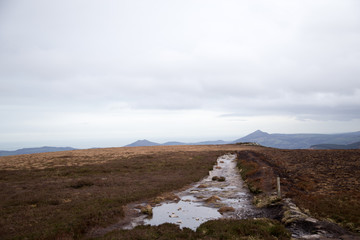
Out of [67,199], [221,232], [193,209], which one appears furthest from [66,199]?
[221,232]

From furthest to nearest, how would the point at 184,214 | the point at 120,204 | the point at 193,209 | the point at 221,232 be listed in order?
the point at 120,204 → the point at 193,209 → the point at 184,214 → the point at 221,232

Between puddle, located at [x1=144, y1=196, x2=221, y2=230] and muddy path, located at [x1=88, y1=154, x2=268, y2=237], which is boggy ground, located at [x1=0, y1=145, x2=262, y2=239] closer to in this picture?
muddy path, located at [x1=88, y1=154, x2=268, y2=237]

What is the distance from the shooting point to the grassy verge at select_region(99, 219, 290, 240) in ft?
41.1

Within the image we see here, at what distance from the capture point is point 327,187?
2406 centimetres

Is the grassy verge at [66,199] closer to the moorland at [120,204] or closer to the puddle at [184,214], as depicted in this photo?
the moorland at [120,204]

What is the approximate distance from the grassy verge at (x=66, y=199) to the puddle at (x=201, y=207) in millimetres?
3070

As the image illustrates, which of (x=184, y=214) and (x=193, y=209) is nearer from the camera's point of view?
(x=184, y=214)

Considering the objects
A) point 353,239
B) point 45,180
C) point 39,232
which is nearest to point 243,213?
point 353,239

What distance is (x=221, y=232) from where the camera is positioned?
13156mm

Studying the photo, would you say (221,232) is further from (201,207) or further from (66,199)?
(66,199)

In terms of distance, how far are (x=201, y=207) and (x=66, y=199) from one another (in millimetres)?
14422

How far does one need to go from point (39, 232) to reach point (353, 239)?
62.5ft

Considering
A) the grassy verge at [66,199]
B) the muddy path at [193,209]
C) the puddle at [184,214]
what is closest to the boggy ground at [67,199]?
the grassy verge at [66,199]

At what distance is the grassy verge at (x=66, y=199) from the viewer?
15070 millimetres
